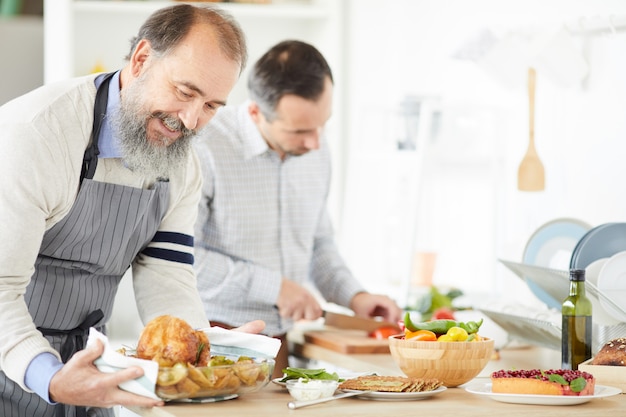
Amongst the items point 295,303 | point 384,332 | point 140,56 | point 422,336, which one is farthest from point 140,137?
point 384,332

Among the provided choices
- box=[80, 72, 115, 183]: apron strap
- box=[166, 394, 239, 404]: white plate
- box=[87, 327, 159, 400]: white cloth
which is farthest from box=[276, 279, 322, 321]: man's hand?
box=[87, 327, 159, 400]: white cloth

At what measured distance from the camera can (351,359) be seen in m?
2.55

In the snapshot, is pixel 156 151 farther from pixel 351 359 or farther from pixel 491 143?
pixel 491 143

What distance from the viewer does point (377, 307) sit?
2908mm

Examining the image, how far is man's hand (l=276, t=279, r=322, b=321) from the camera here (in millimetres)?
2721

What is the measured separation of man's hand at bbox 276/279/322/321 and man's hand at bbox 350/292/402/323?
0.18 meters

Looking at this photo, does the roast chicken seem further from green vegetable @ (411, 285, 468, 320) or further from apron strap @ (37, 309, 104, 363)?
green vegetable @ (411, 285, 468, 320)

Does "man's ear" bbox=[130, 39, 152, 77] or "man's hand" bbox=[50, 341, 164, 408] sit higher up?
"man's ear" bbox=[130, 39, 152, 77]

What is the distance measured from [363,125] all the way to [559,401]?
2.53 metres

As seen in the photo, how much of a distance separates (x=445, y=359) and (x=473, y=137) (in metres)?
1.64

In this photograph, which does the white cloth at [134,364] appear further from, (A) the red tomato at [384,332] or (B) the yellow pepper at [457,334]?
(A) the red tomato at [384,332]

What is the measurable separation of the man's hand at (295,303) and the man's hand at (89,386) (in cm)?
117

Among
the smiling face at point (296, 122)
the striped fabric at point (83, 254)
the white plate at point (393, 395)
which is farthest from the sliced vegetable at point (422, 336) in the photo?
the smiling face at point (296, 122)

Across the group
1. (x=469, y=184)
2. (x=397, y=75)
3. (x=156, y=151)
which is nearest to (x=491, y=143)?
(x=469, y=184)
